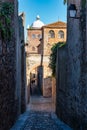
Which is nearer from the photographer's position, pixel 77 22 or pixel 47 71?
pixel 77 22

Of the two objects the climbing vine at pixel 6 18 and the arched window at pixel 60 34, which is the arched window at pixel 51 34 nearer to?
the arched window at pixel 60 34

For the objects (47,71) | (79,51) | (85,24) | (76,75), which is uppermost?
(85,24)

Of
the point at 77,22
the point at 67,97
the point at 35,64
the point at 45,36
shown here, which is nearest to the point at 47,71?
the point at 35,64

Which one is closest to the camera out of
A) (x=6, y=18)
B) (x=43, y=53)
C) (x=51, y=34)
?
(x=6, y=18)

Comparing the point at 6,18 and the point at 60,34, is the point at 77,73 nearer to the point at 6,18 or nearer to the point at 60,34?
the point at 6,18

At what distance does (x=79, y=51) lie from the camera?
11.9m

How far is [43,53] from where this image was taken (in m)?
51.8

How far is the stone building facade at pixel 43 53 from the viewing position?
40.1 metres

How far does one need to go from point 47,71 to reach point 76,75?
28294 millimetres

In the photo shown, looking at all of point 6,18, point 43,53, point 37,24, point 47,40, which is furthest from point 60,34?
point 6,18

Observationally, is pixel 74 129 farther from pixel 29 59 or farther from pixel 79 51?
pixel 29 59

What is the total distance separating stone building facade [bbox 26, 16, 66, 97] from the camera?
131 feet

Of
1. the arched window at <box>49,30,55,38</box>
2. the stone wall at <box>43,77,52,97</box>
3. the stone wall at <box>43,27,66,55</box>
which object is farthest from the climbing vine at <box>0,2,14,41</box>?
the arched window at <box>49,30,55,38</box>

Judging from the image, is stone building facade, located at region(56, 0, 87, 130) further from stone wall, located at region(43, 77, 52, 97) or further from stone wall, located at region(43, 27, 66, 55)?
stone wall, located at region(43, 27, 66, 55)
